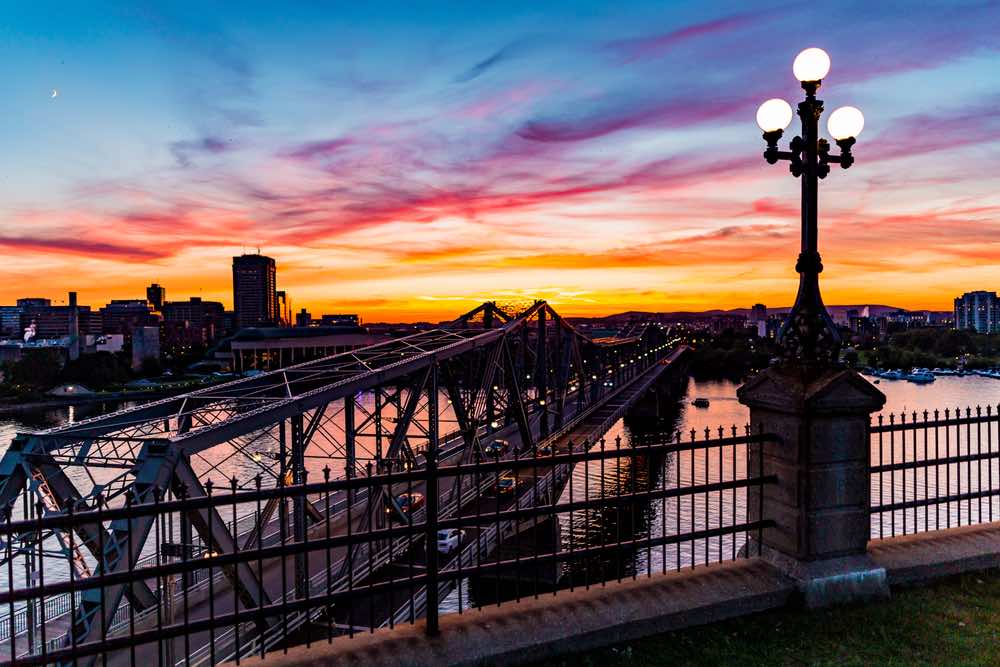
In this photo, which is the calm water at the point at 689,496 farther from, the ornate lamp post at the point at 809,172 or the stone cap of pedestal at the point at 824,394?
the ornate lamp post at the point at 809,172

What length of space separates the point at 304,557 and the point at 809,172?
703cm

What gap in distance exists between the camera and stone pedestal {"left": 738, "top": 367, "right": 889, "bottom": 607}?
662cm

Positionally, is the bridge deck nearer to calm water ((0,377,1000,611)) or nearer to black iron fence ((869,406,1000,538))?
calm water ((0,377,1000,611))

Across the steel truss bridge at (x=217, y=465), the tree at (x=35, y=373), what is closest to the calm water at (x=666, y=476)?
the steel truss bridge at (x=217, y=465)

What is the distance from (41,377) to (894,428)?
135 meters

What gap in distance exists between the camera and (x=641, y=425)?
83.4m

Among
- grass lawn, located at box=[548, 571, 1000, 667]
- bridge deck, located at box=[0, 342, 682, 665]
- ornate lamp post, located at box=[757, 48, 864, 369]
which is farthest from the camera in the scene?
ornate lamp post, located at box=[757, 48, 864, 369]

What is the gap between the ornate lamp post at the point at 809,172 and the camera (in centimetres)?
709

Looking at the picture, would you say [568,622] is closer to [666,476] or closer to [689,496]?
[689,496]

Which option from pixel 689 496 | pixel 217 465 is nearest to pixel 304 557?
pixel 217 465

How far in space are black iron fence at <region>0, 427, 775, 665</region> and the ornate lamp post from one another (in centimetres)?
102

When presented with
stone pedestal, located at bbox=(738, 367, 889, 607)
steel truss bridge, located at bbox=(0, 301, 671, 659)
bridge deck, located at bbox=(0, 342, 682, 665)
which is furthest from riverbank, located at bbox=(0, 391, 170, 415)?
stone pedestal, located at bbox=(738, 367, 889, 607)

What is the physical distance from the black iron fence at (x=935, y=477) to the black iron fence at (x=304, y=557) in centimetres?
183

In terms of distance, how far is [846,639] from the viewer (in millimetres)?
5883
